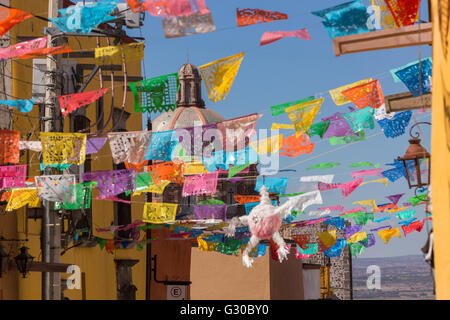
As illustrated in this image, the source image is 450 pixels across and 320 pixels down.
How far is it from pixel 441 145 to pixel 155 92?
251 inches

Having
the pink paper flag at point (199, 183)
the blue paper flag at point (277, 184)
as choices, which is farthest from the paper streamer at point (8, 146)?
the blue paper flag at point (277, 184)

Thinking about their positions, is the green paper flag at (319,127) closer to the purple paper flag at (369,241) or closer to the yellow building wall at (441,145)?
the yellow building wall at (441,145)

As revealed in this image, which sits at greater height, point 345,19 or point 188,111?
point 188,111

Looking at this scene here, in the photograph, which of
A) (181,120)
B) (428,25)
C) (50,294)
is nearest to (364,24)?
(428,25)

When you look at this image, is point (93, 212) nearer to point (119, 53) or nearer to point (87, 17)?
point (119, 53)

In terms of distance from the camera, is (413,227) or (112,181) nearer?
(112,181)

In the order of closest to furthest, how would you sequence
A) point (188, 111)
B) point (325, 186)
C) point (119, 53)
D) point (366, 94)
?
point (119, 53) < point (366, 94) < point (325, 186) < point (188, 111)

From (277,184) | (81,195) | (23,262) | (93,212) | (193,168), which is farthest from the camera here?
(93,212)

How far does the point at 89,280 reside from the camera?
71.3 feet

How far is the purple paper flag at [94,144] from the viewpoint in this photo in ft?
42.9

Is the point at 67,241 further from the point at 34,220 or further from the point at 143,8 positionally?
the point at 143,8

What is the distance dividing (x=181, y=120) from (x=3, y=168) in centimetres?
4688

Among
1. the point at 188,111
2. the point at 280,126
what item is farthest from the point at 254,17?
the point at 188,111

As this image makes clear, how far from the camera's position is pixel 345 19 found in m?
8.16
